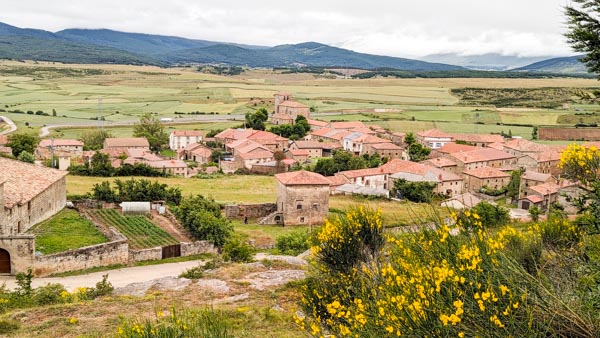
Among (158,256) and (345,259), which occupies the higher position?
(345,259)

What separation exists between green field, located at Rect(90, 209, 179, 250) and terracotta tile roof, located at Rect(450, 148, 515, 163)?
44170 millimetres

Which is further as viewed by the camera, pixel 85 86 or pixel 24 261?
pixel 85 86

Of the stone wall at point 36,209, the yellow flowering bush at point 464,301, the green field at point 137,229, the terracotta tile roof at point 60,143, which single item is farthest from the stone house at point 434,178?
the yellow flowering bush at point 464,301

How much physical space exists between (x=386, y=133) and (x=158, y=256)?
6652 cm

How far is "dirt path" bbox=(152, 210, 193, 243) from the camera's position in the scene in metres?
31.8

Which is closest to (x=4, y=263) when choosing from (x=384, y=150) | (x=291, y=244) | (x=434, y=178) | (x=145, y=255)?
(x=145, y=255)

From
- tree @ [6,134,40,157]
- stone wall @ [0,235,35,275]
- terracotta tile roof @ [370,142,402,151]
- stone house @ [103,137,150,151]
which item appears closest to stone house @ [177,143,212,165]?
stone house @ [103,137,150,151]

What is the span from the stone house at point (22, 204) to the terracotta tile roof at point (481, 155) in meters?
47.7

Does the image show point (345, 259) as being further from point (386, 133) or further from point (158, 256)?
point (386, 133)

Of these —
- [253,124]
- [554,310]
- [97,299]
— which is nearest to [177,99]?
[253,124]

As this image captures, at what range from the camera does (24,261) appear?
23.6 meters

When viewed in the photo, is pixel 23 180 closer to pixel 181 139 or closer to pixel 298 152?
pixel 298 152

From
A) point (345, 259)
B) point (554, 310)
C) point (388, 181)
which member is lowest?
point (388, 181)

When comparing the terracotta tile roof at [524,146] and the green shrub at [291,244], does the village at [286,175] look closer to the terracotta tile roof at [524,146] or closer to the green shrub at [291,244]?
the terracotta tile roof at [524,146]
